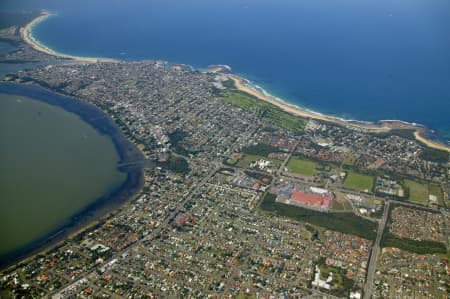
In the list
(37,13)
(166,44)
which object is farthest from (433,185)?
(37,13)

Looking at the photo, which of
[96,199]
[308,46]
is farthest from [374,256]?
[308,46]

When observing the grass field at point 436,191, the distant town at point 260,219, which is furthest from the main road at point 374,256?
the grass field at point 436,191

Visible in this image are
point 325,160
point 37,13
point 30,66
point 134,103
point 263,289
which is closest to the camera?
point 263,289

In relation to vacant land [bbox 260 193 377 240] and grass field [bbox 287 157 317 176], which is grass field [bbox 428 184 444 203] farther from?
grass field [bbox 287 157 317 176]

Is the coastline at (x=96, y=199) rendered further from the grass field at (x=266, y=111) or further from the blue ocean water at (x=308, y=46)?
the grass field at (x=266, y=111)

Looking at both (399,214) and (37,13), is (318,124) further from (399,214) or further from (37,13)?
(37,13)

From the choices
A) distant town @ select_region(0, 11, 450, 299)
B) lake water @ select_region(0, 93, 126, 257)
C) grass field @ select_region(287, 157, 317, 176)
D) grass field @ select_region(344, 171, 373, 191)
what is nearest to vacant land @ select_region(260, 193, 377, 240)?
distant town @ select_region(0, 11, 450, 299)
